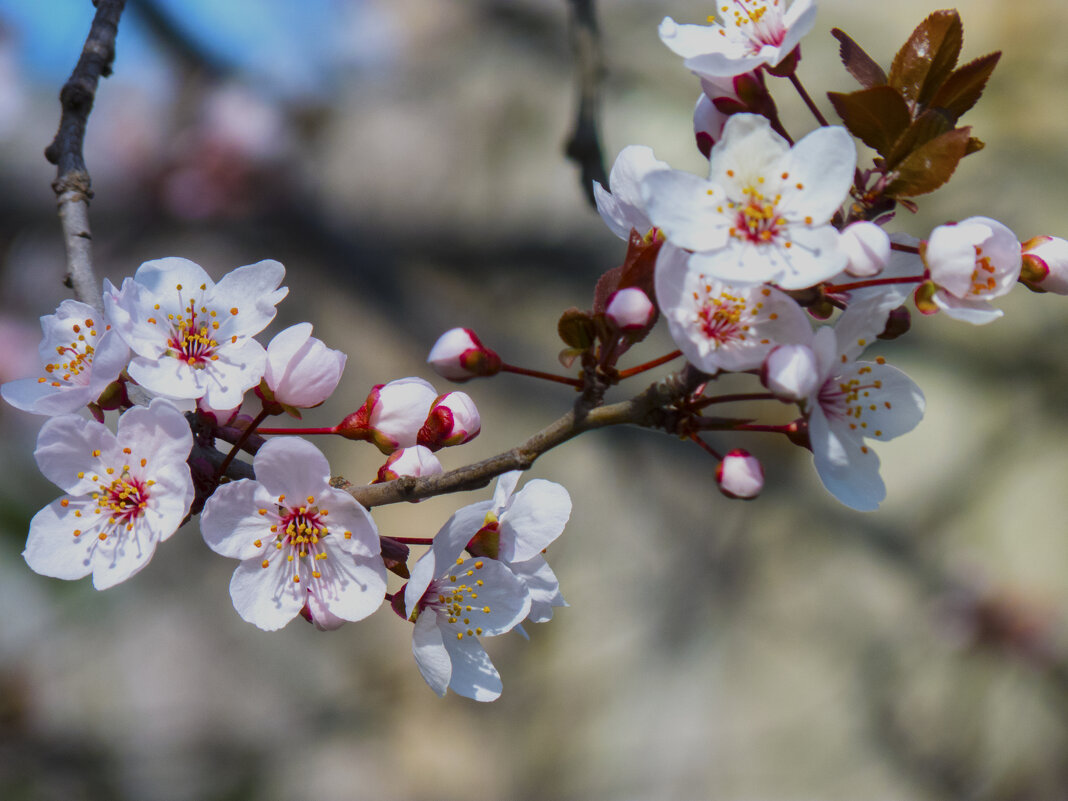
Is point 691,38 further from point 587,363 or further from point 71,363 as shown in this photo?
point 71,363

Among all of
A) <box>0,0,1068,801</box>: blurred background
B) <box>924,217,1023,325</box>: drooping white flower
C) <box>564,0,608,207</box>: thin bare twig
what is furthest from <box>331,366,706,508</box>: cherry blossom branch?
<box>0,0,1068,801</box>: blurred background

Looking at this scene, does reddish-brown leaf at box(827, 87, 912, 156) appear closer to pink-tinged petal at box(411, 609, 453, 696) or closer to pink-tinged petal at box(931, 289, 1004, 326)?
pink-tinged petal at box(931, 289, 1004, 326)

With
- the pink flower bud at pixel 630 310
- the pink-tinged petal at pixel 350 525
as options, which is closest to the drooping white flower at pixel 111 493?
the pink-tinged petal at pixel 350 525

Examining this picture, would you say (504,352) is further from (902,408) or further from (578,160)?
(902,408)

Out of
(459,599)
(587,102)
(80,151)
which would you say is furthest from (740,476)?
(587,102)

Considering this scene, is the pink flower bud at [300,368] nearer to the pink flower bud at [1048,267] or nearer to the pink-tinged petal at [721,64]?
the pink-tinged petal at [721,64]
